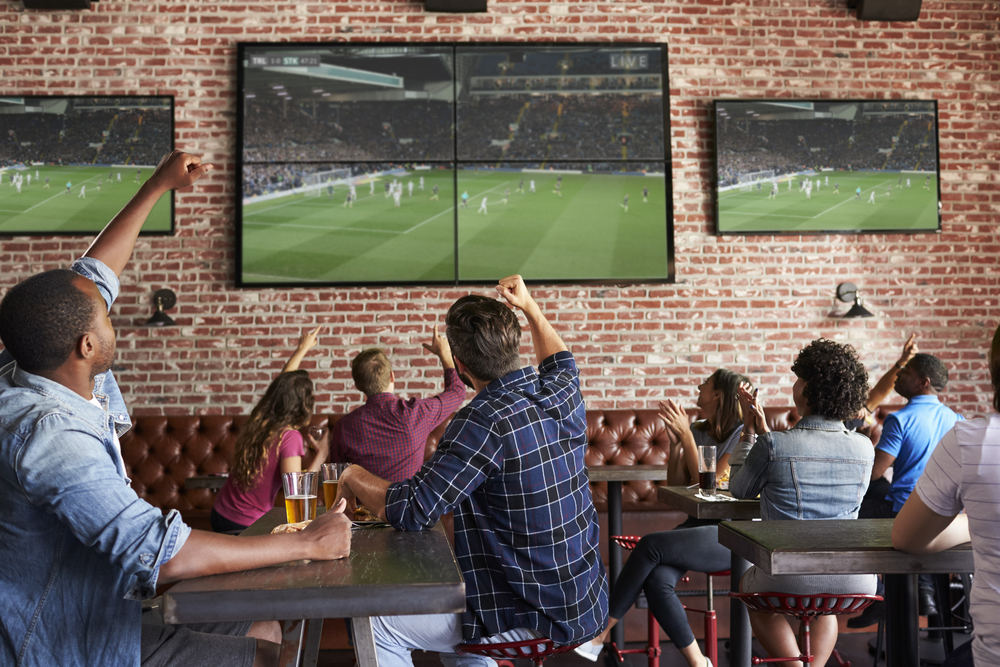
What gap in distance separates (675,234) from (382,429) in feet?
8.56

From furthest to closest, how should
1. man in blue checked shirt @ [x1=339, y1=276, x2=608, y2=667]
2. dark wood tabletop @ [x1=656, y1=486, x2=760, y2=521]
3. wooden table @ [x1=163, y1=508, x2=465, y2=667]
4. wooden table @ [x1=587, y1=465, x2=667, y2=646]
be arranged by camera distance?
wooden table @ [x1=587, y1=465, x2=667, y2=646], dark wood tabletop @ [x1=656, y1=486, x2=760, y2=521], man in blue checked shirt @ [x1=339, y1=276, x2=608, y2=667], wooden table @ [x1=163, y1=508, x2=465, y2=667]

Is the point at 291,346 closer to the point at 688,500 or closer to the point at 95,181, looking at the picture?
the point at 95,181

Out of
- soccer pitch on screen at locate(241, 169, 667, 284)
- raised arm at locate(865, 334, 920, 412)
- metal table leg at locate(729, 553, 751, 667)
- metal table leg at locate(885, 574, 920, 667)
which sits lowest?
metal table leg at locate(729, 553, 751, 667)

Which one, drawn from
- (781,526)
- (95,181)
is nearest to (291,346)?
(95,181)

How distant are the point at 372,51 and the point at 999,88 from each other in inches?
160

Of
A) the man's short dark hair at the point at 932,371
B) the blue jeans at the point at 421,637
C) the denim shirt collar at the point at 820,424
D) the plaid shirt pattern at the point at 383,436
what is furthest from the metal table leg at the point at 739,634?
the man's short dark hair at the point at 932,371

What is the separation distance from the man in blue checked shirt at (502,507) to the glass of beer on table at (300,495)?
84 mm

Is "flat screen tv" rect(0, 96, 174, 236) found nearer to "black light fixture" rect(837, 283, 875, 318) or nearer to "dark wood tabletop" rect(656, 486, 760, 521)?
"dark wood tabletop" rect(656, 486, 760, 521)

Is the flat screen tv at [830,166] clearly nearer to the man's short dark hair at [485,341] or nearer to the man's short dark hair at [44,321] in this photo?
the man's short dark hair at [485,341]

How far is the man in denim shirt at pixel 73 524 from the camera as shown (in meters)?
1.25

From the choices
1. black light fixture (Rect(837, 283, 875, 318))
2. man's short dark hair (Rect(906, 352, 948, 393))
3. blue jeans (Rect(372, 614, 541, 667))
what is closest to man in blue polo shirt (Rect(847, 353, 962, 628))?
man's short dark hair (Rect(906, 352, 948, 393))

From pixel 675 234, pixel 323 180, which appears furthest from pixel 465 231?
pixel 675 234

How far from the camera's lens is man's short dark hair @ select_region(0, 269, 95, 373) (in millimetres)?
1353

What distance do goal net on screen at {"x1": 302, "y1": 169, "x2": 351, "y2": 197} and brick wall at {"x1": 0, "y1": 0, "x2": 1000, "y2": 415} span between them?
493 mm
